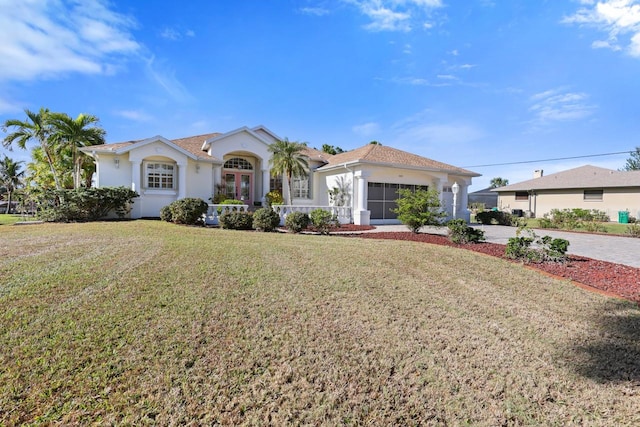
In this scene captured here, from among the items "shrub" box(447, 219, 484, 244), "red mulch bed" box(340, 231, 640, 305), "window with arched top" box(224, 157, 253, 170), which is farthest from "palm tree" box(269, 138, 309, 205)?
"red mulch bed" box(340, 231, 640, 305)

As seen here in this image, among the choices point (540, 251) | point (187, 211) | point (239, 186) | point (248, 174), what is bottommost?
point (540, 251)

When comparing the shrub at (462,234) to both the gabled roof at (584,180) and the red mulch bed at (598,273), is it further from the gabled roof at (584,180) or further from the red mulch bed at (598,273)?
the gabled roof at (584,180)

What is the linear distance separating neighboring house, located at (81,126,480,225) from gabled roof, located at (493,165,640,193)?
15.7 metres

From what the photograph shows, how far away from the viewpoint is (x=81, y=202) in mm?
13695

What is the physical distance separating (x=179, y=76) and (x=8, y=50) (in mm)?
5497

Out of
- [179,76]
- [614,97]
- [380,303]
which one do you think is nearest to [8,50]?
[179,76]

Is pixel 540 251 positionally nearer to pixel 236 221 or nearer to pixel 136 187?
pixel 236 221

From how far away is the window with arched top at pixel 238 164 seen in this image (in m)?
19.2

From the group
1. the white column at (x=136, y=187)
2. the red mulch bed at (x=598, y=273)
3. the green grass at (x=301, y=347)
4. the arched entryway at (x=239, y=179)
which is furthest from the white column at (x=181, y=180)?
the red mulch bed at (x=598, y=273)

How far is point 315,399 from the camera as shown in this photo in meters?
2.73

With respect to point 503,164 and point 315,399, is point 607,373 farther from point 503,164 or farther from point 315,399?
point 503,164

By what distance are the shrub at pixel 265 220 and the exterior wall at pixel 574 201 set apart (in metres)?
31.4

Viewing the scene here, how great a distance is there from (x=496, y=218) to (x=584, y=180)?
17261 mm

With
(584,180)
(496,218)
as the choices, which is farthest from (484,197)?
(496,218)
